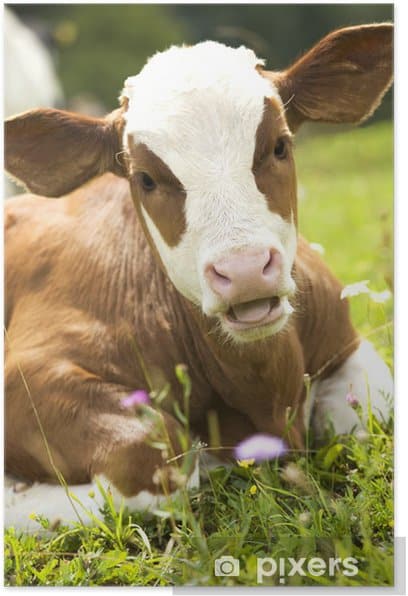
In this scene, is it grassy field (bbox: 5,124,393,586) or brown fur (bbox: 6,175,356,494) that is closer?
grassy field (bbox: 5,124,393,586)

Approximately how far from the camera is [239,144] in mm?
2957

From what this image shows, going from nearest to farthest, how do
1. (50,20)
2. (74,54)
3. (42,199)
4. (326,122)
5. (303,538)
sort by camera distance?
(303,538) → (326,122) → (42,199) → (50,20) → (74,54)

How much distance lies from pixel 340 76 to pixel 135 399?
126 cm

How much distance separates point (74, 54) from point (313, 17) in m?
2.85

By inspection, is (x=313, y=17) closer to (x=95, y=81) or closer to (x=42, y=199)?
(x=42, y=199)

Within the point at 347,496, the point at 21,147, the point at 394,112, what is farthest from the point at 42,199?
the point at 347,496

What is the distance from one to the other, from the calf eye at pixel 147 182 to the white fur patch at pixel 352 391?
103cm

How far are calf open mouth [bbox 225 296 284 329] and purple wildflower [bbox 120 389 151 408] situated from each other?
0.58 metres

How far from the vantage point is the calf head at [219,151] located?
283 centimetres

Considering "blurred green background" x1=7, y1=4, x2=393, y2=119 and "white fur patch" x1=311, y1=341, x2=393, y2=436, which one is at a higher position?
"blurred green background" x1=7, y1=4, x2=393, y2=119

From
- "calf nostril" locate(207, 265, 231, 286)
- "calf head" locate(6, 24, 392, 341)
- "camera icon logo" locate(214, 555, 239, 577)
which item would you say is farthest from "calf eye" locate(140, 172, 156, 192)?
"camera icon logo" locate(214, 555, 239, 577)

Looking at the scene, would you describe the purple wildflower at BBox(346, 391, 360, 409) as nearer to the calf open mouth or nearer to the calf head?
the calf head

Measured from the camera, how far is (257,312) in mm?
2850

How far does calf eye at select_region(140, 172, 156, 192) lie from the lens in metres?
3.11
